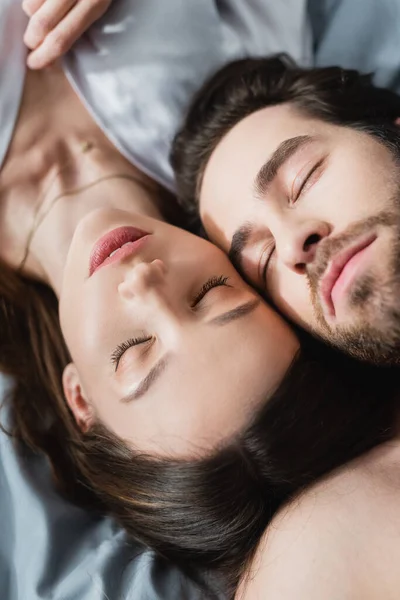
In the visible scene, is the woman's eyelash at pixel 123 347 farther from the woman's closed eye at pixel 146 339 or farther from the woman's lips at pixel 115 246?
the woman's lips at pixel 115 246

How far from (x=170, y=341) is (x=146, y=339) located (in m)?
0.05

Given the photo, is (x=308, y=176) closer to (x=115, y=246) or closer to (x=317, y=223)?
(x=317, y=223)

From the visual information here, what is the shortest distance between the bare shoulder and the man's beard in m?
0.16

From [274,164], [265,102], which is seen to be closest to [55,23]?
[265,102]

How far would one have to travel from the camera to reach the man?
0.80 m

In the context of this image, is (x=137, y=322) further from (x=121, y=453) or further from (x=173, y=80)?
(x=173, y=80)

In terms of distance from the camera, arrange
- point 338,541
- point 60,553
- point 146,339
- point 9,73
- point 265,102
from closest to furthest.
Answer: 1. point 338,541
2. point 146,339
3. point 60,553
4. point 265,102
5. point 9,73

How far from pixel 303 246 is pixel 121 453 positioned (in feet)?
1.35

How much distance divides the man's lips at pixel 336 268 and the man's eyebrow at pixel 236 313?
100mm

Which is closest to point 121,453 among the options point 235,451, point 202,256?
point 235,451

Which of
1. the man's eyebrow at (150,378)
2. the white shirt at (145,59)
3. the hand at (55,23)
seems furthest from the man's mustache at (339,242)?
the hand at (55,23)

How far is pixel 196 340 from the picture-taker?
0.82 meters

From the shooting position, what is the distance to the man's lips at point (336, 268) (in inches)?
31.7

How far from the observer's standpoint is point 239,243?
0.95 metres
